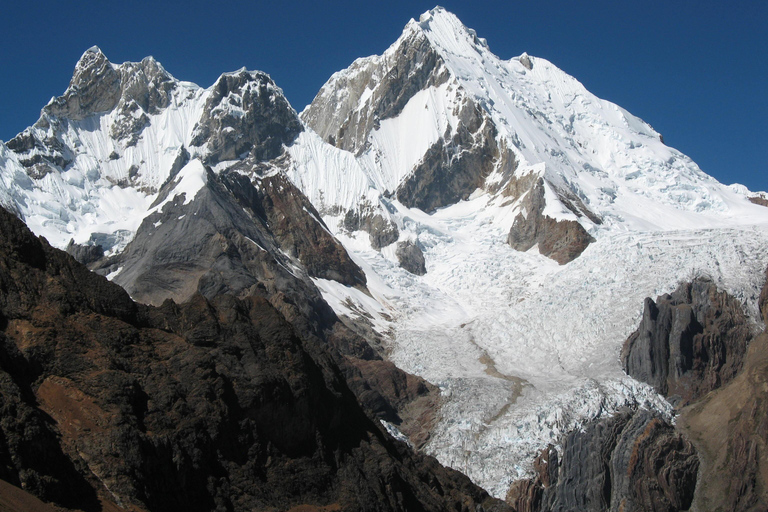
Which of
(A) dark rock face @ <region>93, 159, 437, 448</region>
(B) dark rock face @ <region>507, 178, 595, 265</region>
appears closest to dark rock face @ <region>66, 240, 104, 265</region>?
(A) dark rock face @ <region>93, 159, 437, 448</region>

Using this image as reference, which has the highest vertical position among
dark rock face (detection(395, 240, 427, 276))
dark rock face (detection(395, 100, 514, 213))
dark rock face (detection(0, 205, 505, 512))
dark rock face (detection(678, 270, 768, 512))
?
dark rock face (detection(395, 100, 514, 213))

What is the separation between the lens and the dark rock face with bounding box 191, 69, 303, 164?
147750 millimetres

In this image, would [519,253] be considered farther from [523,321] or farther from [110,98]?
[110,98]

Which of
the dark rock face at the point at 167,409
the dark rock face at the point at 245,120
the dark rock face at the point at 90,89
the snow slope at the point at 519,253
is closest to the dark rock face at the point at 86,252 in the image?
the snow slope at the point at 519,253

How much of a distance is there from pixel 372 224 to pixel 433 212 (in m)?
19.7

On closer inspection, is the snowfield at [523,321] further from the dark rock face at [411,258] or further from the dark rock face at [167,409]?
the dark rock face at [167,409]

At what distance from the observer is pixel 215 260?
98.7 m

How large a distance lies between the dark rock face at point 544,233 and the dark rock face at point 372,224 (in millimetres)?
17727

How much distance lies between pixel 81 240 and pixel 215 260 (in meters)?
22.3

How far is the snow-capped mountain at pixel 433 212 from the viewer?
89.3 m

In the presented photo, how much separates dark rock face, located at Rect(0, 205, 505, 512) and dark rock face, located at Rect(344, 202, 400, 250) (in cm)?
9219

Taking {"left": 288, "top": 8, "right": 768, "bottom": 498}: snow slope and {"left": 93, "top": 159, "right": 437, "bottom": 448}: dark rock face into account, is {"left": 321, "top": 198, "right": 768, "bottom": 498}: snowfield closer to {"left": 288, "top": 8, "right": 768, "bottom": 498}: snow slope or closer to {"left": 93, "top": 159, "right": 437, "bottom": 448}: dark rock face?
{"left": 288, "top": 8, "right": 768, "bottom": 498}: snow slope

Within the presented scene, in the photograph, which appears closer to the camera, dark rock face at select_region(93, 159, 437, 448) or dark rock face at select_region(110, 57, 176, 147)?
dark rock face at select_region(93, 159, 437, 448)

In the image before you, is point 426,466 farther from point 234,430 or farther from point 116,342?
point 116,342
